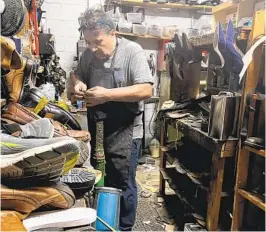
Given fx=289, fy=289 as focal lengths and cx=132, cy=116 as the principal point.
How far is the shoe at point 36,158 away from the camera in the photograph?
2.62 feet

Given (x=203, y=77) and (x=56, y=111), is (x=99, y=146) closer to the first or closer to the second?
(x=56, y=111)

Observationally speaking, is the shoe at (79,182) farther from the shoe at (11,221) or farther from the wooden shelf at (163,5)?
the wooden shelf at (163,5)

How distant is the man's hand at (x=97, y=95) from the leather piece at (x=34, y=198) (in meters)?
0.78

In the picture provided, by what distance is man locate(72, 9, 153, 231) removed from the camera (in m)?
1.70

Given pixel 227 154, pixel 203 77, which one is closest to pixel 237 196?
pixel 227 154

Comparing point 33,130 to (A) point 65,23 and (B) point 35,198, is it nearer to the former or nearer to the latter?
(B) point 35,198

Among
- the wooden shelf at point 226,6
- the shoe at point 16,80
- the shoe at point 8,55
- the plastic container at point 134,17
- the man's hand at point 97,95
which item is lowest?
the man's hand at point 97,95

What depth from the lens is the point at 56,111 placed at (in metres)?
1.75

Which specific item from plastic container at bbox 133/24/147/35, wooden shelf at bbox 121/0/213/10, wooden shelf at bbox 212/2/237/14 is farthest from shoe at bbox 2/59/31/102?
wooden shelf at bbox 121/0/213/10

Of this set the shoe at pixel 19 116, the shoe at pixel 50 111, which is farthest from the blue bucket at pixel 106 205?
the shoe at pixel 50 111

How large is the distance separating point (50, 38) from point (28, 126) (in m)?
2.12

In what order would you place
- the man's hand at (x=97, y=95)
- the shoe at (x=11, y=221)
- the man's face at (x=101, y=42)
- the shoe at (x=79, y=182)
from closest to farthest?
the shoe at (x=11, y=221) < the shoe at (x=79, y=182) < the man's hand at (x=97, y=95) < the man's face at (x=101, y=42)

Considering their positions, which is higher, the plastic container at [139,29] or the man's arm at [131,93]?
the plastic container at [139,29]

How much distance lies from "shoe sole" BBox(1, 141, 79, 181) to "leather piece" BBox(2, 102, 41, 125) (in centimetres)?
57
